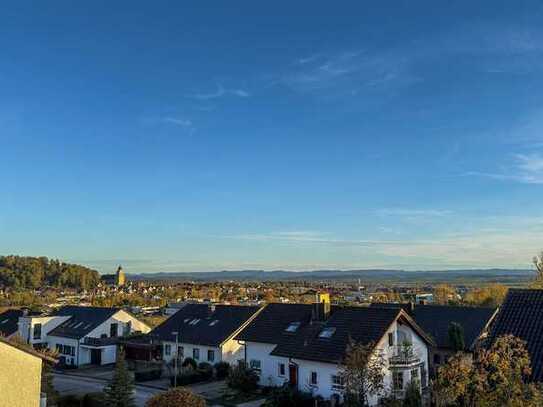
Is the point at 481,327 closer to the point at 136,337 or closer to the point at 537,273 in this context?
the point at 537,273

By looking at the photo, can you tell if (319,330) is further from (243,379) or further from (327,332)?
(243,379)

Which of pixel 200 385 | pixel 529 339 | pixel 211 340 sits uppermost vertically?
pixel 529 339

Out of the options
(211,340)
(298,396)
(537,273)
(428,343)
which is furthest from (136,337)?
(537,273)

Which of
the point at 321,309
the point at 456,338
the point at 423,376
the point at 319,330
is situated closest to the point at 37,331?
the point at 321,309

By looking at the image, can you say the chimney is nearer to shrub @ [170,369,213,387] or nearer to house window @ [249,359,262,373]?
house window @ [249,359,262,373]

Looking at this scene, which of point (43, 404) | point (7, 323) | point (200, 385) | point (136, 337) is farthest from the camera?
point (7, 323)
